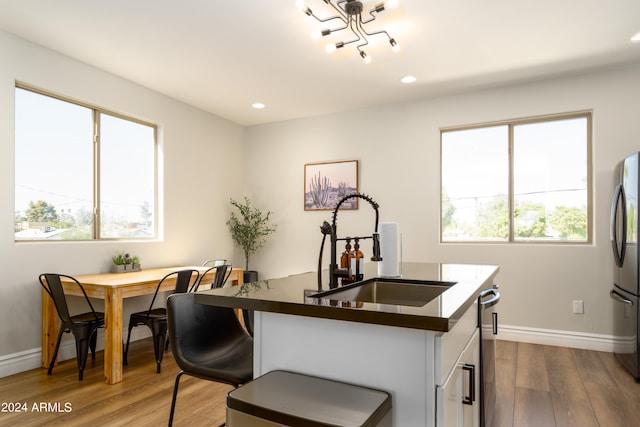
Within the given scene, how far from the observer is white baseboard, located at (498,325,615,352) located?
3680mm

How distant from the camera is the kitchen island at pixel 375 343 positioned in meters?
1.08

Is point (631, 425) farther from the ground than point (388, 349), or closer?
closer

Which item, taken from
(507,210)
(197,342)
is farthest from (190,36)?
(507,210)

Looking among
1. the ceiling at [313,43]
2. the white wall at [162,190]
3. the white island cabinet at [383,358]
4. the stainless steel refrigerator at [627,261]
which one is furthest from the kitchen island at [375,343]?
the white wall at [162,190]

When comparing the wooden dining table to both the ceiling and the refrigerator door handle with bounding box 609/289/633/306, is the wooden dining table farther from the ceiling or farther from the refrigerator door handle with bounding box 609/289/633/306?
the refrigerator door handle with bounding box 609/289/633/306

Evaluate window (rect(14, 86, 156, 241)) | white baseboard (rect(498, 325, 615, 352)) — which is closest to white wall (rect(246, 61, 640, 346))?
white baseboard (rect(498, 325, 615, 352))

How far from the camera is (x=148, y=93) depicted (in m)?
4.25

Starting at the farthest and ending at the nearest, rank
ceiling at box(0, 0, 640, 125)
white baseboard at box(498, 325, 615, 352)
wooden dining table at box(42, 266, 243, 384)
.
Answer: white baseboard at box(498, 325, 615, 352) < wooden dining table at box(42, 266, 243, 384) < ceiling at box(0, 0, 640, 125)

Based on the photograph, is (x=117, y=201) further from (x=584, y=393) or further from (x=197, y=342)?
(x=584, y=393)

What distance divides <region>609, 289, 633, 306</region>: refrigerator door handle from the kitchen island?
245 centimetres

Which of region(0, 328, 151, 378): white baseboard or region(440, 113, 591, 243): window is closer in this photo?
region(0, 328, 151, 378): white baseboard

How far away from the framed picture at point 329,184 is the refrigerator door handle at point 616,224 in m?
2.62

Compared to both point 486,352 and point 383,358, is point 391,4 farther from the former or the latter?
point 383,358

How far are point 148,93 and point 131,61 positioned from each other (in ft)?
2.33
